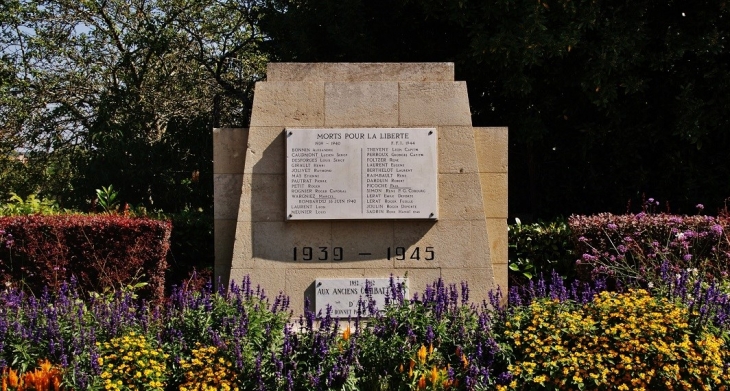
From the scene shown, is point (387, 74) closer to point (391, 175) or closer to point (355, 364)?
point (391, 175)

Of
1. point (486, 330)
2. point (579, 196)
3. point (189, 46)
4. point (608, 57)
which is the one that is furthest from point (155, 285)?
point (189, 46)

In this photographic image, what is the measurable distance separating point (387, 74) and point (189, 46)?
937 cm

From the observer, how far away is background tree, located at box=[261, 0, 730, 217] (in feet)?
32.7

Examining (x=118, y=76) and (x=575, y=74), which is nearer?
(x=575, y=74)

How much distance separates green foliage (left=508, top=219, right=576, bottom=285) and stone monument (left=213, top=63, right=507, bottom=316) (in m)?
1.38

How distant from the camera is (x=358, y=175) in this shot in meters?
7.21

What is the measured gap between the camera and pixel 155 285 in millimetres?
7965

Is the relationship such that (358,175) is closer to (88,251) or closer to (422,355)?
(422,355)

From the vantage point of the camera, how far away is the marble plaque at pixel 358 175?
721 centimetres

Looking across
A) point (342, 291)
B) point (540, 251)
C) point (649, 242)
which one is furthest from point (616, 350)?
point (540, 251)

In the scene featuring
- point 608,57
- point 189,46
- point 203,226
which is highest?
point 189,46

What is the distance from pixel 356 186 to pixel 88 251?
2.87m

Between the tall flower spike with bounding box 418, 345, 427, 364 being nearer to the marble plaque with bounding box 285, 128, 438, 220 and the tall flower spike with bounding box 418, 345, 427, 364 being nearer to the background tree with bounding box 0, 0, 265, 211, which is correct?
the marble plaque with bounding box 285, 128, 438, 220

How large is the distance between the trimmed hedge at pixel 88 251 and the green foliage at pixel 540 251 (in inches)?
147
